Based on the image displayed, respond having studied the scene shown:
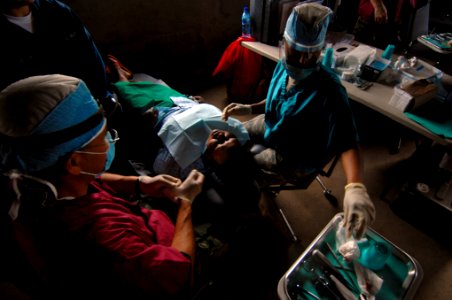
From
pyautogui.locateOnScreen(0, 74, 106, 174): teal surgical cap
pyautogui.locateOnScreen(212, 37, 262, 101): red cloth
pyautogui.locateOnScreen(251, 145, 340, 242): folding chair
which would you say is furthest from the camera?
→ pyautogui.locateOnScreen(212, 37, 262, 101): red cloth

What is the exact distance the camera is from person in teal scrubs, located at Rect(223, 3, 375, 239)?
135 cm

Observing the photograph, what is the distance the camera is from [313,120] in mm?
1552

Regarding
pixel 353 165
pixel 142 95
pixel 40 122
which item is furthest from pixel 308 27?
pixel 142 95

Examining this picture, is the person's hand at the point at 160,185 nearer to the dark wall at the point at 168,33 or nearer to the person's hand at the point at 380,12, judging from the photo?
the dark wall at the point at 168,33

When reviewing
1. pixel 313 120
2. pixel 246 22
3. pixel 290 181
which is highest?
pixel 246 22

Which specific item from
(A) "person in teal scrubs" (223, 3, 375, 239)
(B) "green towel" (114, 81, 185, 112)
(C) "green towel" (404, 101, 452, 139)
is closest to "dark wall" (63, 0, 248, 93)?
(B) "green towel" (114, 81, 185, 112)

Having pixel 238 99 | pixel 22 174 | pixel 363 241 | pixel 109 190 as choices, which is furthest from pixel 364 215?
pixel 238 99

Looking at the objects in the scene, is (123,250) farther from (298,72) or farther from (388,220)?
(388,220)

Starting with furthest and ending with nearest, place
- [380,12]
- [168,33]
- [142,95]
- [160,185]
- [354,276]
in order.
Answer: [168,33]
[380,12]
[142,95]
[160,185]
[354,276]

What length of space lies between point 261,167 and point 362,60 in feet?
4.38

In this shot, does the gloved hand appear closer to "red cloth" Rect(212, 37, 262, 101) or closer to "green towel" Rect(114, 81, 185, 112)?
"green towel" Rect(114, 81, 185, 112)

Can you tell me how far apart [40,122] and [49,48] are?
1.23 meters

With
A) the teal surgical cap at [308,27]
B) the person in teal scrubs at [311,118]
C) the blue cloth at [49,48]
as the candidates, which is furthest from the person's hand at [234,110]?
the blue cloth at [49,48]

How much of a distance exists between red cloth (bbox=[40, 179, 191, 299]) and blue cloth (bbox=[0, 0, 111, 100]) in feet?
3.84
